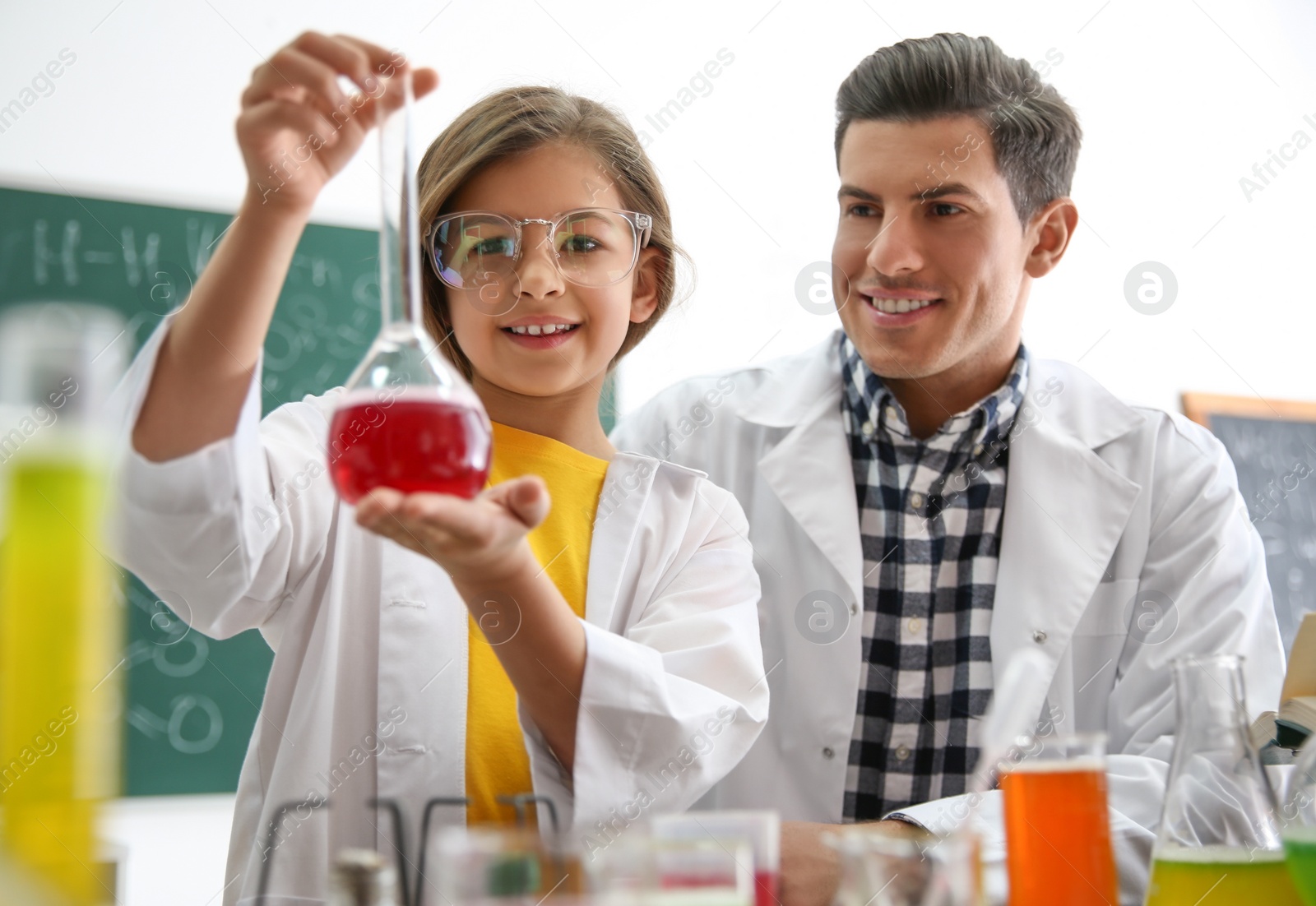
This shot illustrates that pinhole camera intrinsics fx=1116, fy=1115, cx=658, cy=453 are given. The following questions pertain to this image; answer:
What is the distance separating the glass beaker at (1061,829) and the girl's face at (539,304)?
2.49ft

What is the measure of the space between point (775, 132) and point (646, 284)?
1790mm

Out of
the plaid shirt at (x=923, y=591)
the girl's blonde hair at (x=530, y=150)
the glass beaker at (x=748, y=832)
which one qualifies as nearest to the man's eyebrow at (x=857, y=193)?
the plaid shirt at (x=923, y=591)

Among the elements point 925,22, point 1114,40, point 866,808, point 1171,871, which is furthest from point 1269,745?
point 1114,40

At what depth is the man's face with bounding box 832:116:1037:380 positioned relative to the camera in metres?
2.16

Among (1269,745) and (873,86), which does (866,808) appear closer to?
(1269,745)

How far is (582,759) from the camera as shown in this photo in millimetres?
1023

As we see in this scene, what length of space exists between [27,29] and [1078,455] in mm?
2530

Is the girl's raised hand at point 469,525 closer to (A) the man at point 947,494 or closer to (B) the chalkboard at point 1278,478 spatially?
(A) the man at point 947,494

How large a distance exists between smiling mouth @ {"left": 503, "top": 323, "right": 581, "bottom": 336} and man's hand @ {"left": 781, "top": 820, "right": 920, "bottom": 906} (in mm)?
651

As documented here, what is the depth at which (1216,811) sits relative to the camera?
2.89 feet

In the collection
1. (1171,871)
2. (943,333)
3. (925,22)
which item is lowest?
(1171,871)

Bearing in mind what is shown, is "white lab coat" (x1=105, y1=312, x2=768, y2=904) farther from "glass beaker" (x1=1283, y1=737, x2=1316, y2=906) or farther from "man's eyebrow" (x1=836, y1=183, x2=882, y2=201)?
Answer: "man's eyebrow" (x1=836, y1=183, x2=882, y2=201)

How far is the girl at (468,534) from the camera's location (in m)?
0.87

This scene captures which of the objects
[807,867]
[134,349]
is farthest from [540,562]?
[134,349]
